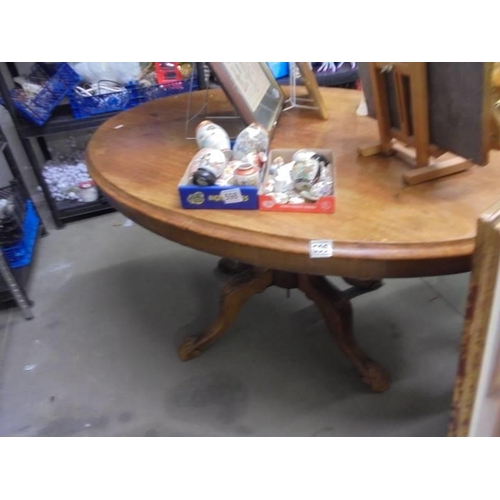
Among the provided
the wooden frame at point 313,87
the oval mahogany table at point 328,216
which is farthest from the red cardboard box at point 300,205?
the wooden frame at point 313,87

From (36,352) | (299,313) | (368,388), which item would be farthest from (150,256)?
(368,388)

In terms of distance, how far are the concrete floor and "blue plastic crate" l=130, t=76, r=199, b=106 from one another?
752 mm

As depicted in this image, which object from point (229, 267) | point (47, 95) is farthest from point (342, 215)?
point (47, 95)

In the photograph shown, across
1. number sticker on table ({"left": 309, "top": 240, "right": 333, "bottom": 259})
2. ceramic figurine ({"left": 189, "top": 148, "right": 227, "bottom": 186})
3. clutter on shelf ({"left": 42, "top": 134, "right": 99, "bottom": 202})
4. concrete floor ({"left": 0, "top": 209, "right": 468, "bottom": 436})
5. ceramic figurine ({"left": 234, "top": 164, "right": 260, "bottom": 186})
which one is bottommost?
concrete floor ({"left": 0, "top": 209, "right": 468, "bottom": 436})

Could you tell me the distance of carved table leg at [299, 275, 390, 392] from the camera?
1.25 metres

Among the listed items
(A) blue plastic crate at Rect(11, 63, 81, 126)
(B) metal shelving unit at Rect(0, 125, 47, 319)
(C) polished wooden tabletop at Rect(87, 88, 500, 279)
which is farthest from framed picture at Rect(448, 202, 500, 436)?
(A) blue plastic crate at Rect(11, 63, 81, 126)

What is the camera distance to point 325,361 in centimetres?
139

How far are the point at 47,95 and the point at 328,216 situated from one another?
1508mm

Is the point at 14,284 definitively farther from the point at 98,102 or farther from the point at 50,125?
the point at 98,102

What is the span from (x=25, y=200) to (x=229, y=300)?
1271 mm

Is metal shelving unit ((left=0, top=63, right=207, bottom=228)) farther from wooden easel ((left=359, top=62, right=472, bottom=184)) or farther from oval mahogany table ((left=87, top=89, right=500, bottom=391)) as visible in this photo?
wooden easel ((left=359, top=62, right=472, bottom=184))

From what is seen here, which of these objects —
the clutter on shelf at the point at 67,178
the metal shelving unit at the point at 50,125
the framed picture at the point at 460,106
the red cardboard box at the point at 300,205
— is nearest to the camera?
the framed picture at the point at 460,106

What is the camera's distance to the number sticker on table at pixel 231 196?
0.87 m

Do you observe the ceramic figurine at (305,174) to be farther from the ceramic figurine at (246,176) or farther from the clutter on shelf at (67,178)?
the clutter on shelf at (67,178)
